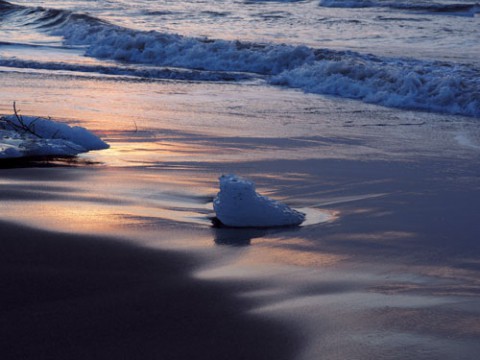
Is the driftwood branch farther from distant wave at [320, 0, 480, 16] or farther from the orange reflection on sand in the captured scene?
distant wave at [320, 0, 480, 16]

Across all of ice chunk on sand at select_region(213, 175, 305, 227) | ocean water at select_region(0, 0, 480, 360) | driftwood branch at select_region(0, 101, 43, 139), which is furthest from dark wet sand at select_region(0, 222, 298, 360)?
driftwood branch at select_region(0, 101, 43, 139)

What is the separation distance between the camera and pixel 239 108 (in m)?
9.68

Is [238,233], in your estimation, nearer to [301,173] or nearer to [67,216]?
[67,216]

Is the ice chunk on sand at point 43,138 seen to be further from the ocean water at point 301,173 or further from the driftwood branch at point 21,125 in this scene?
the ocean water at point 301,173

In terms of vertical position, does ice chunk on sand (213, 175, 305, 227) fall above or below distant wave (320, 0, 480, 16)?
below

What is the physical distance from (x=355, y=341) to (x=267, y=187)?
262cm

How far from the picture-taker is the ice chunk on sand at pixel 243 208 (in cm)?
436

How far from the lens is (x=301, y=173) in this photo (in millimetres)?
5965

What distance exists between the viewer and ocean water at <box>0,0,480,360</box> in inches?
131

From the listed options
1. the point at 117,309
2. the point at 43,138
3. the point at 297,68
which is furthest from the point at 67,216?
the point at 297,68

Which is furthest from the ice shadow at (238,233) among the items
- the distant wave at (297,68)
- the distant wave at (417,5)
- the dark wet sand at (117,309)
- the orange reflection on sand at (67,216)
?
the distant wave at (417,5)

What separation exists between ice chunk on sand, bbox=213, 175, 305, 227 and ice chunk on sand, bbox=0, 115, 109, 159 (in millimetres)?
2093

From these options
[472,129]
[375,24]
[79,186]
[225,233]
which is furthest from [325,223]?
[375,24]

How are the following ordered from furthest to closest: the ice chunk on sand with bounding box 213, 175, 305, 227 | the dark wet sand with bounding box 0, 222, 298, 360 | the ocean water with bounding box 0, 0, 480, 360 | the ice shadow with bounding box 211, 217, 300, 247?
the ice chunk on sand with bounding box 213, 175, 305, 227
the ice shadow with bounding box 211, 217, 300, 247
the ocean water with bounding box 0, 0, 480, 360
the dark wet sand with bounding box 0, 222, 298, 360
